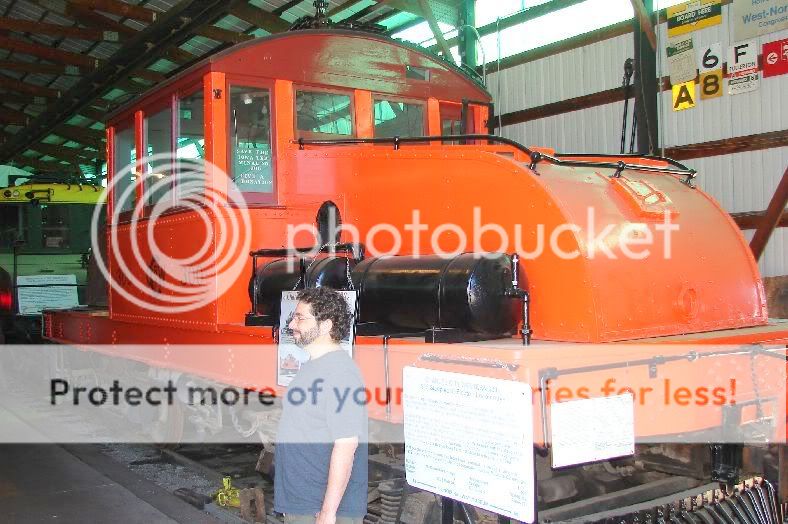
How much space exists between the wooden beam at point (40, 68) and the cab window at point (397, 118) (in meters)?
12.7

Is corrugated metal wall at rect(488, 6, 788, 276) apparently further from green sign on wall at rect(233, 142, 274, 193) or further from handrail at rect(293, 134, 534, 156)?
green sign on wall at rect(233, 142, 274, 193)

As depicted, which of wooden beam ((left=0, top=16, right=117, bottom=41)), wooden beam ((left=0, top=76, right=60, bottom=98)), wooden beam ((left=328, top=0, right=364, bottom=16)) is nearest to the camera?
wooden beam ((left=328, top=0, right=364, bottom=16))

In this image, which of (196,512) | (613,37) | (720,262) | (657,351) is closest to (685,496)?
(657,351)

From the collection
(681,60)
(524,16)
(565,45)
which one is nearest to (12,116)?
(524,16)

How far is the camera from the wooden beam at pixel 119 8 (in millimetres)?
11938

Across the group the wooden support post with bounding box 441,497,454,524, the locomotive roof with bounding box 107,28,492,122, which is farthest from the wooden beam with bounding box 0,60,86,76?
the wooden support post with bounding box 441,497,454,524

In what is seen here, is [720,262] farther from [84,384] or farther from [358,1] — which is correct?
[358,1]

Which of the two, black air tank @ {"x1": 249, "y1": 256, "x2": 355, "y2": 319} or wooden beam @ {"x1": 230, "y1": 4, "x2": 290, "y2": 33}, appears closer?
black air tank @ {"x1": 249, "y1": 256, "x2": 355, "y2": 319}

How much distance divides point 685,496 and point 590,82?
22.2ft

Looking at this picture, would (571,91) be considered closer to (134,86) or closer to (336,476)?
(336,476)

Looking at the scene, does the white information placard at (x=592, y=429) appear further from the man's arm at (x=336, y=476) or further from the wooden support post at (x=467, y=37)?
the wooden support post at (x=467, y=37)

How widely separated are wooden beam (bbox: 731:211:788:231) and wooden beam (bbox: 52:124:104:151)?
1748 centimetres
